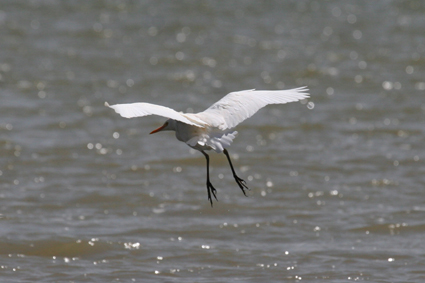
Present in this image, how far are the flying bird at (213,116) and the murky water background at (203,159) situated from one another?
1353 mm

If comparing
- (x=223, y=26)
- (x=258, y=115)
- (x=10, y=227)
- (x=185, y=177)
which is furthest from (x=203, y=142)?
(x=223, y=26)

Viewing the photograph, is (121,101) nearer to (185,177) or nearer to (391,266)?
(185,177)

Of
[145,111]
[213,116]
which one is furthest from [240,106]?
[145,111]

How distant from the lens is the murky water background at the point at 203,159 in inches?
254

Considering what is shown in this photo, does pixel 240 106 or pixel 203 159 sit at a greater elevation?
pixel 203 159

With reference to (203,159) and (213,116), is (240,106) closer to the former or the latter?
(213,116)

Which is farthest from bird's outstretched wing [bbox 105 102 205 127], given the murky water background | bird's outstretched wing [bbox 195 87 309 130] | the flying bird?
the murky water background

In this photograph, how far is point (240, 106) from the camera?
18.0 feet

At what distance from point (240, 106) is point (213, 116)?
272 mm

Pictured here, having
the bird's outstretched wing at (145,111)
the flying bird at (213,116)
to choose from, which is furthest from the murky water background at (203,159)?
the bird's outstretched wing at (145,111)

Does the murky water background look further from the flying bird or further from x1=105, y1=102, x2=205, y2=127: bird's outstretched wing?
x1=105, y1=102, x2=205, y2=127: bird's outstretched wing

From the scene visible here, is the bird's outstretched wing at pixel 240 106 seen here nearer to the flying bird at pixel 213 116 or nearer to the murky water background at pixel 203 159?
the flying bird at pixel 213 116

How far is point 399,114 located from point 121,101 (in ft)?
12.9

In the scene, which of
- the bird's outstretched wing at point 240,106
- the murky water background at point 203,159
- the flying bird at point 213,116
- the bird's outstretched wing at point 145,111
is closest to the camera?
the bird's outstretched wing at point 145,111
